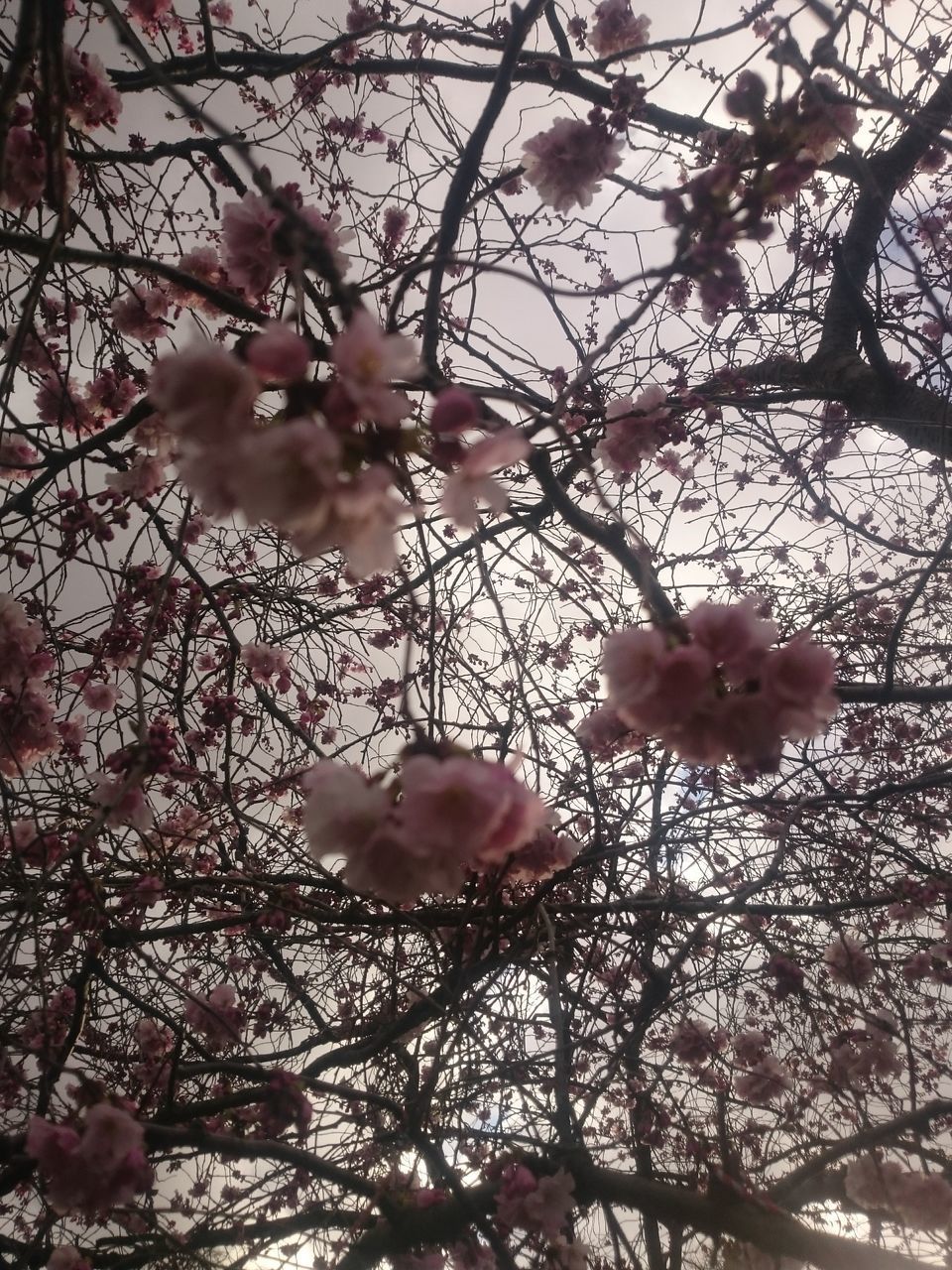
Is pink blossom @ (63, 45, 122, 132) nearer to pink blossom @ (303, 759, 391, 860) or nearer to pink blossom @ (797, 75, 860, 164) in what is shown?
pink blossom @ (797, 75, 860, 164)

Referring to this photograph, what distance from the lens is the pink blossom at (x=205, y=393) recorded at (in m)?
0.81

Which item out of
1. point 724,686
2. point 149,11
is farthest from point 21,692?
point 149,11

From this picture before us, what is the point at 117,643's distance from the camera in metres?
2.86

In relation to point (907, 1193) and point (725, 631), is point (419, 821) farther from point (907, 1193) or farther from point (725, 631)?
point (907, 1193)

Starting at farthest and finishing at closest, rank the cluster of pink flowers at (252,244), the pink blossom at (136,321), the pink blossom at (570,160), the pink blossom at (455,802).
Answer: the pink blossom at (136,321) < the pink blossom at (570,160) < the cluster of pink flowers at (252,244) < the pink blossom at (455,802)

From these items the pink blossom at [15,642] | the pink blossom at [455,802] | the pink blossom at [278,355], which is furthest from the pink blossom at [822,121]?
the pink blossom at [15,642]

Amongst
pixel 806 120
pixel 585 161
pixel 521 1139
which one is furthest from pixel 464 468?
pixel 521 1139

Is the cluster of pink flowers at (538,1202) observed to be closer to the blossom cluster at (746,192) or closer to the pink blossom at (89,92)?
the blossom cluster at (746,192)

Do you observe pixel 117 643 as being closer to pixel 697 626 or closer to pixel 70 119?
pixel 70 119

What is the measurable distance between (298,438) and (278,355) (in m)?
0.10

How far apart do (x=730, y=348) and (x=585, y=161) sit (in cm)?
187

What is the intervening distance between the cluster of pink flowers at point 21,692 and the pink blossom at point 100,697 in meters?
0.68

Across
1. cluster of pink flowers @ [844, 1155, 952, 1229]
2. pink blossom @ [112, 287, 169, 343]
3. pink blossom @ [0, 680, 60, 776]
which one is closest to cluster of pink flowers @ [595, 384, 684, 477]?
pink blossom @ [112, 287, 169, 343]

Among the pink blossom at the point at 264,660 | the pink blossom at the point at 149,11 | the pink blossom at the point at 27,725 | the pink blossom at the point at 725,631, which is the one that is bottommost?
the pink blossom at the point at 725,631
